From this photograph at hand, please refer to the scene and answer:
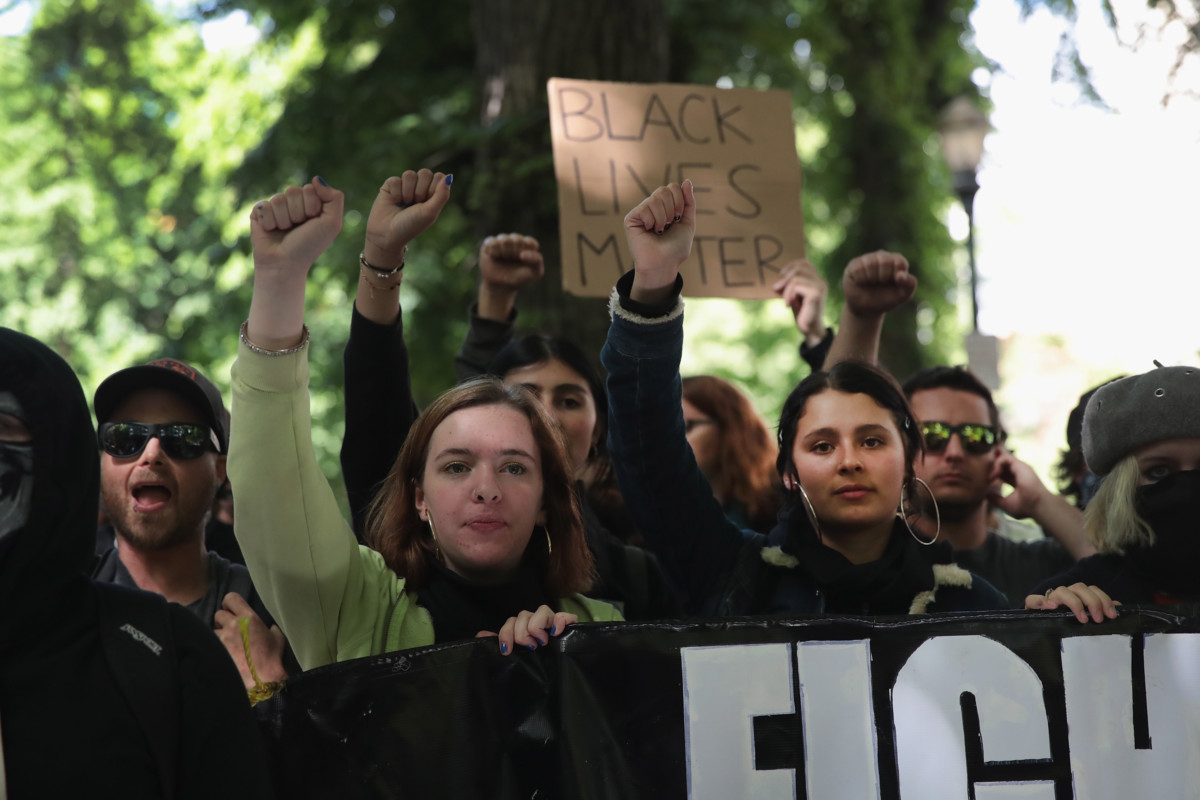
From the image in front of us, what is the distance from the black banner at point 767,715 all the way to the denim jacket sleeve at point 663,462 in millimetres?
480

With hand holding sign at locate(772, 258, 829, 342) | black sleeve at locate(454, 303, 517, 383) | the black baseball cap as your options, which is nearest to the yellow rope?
the black baseball cap

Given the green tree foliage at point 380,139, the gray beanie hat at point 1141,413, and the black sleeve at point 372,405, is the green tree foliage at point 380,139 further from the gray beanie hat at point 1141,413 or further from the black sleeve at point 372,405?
the gray beanie hat at point 1141,413

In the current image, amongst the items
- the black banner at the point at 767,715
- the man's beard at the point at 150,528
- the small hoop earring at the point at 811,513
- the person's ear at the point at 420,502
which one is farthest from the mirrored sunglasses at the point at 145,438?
the small hoop earring at the point at 811,513

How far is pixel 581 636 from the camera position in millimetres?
2441

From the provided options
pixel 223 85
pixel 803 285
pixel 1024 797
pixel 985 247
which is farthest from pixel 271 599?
pixel 985 247

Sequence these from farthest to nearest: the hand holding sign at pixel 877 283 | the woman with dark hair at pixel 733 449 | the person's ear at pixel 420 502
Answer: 1. the woman with dark hair at pixel 733 449
2. the hand holding sign at pixel 877 283
3. the person's ear at pixel 420 502

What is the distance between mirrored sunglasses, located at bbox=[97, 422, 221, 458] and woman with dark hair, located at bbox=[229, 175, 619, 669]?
2.14 ft

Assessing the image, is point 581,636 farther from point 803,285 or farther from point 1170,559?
point 803,285

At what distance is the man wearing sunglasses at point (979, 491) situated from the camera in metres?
3.95

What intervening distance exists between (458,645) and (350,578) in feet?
0.85

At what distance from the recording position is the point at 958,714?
2.42 metres

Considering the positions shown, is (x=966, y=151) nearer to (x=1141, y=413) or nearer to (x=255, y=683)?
(x=1141, y=413)

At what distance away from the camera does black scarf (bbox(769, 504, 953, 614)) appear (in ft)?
9.12

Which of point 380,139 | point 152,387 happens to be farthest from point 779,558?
point 380,139
